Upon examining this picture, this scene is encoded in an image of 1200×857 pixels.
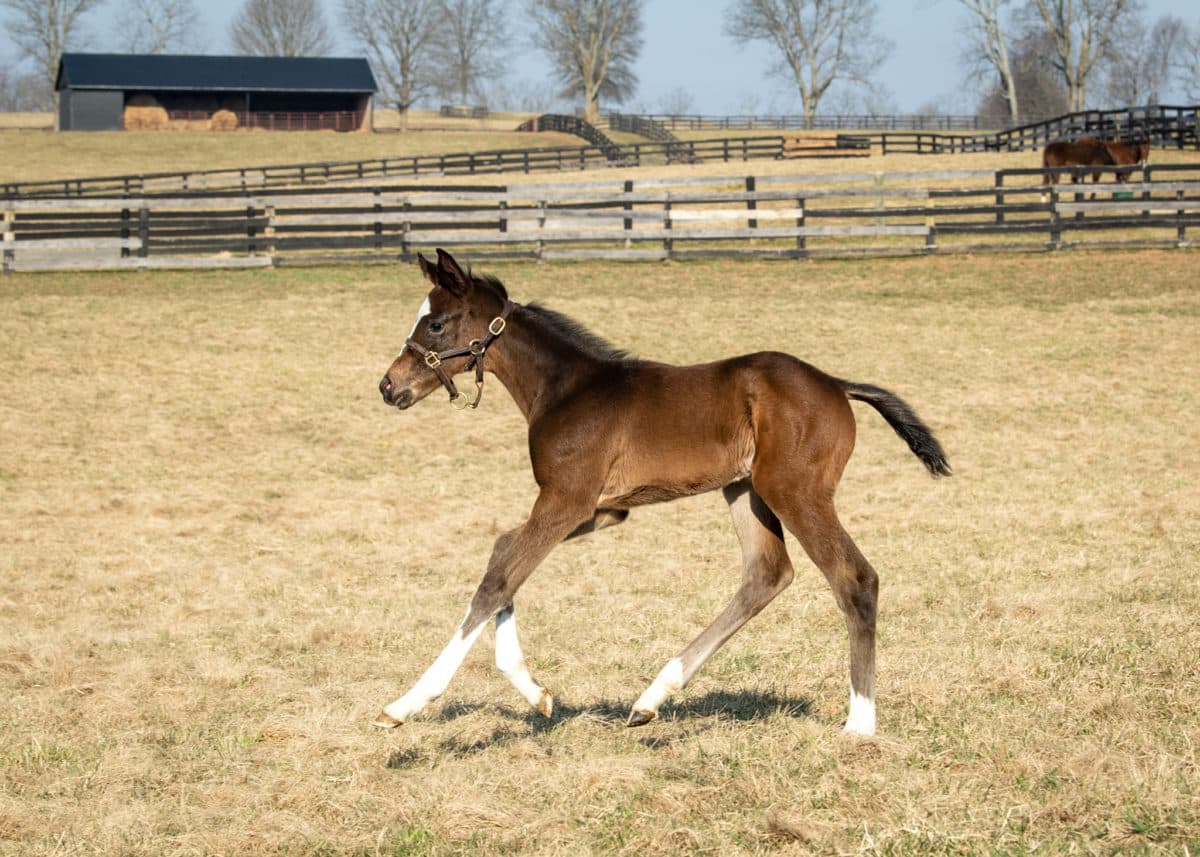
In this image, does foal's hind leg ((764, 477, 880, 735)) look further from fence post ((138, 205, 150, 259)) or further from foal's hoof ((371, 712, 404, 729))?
fence post ((138, 205, 150, 259))

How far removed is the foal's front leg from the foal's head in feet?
2.79

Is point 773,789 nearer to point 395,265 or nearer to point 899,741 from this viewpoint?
point 899,741

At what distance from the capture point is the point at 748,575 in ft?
19.5

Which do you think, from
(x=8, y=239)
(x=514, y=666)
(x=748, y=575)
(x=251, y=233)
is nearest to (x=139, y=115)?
(x=8, y=239)

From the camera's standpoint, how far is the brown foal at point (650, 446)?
5.45 metres

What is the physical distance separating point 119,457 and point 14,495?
1476mm

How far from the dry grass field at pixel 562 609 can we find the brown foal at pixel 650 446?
1.34 feet

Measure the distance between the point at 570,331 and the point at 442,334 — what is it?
61 centimetres

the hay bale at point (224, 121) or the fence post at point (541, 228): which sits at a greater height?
the hay bale at point (224, 121)

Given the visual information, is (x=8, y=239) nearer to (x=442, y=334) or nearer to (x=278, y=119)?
(x=442, y=334)

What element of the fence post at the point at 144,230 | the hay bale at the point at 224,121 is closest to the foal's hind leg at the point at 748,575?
the fence post at the point at 144,230

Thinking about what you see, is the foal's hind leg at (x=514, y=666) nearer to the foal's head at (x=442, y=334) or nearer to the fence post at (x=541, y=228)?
the foal's head at (x=442, y=334)

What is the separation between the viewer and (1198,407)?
15.6m

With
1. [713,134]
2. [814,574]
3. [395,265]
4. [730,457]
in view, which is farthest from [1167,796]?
[713,134]
